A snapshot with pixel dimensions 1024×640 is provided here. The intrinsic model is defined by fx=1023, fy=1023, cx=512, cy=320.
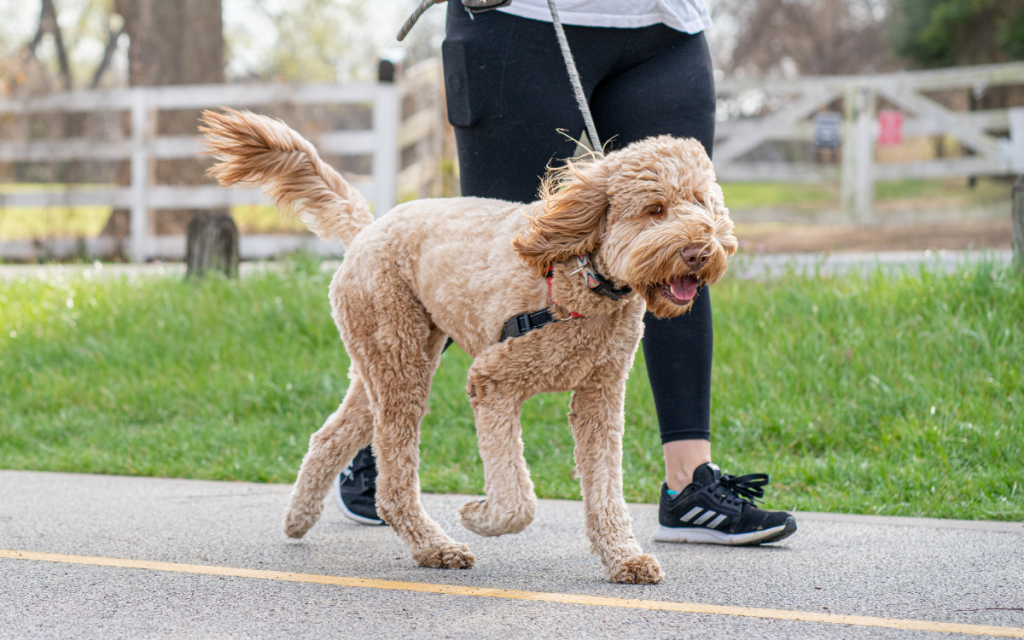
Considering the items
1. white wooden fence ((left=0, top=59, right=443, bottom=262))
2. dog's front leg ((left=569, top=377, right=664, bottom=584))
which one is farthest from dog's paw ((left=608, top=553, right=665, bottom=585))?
white wooden fence ((left=0, top=59, right=443, bottom=262))

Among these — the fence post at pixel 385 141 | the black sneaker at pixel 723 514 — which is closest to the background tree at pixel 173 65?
the fence post at pixel 385 141

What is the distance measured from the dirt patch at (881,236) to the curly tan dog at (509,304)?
286 inches

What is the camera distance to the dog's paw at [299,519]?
3.26 metres

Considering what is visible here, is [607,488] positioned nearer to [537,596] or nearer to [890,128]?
[537,596]

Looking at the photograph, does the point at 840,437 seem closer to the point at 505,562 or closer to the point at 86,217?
the point at 505,562

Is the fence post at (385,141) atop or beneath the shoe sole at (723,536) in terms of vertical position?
atop

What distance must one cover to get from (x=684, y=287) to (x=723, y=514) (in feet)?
3.29

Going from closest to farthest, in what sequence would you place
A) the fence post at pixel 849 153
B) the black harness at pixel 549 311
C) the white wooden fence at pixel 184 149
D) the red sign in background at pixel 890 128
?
the black harness at pixel 549 311 → the white wooden fence at pixel 184 149 → the fence post at pixel 849 153 → the red sign in background at pixel 890 128

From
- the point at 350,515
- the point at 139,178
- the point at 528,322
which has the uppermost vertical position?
the point at 139,178

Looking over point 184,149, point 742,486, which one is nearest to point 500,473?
point 742,486

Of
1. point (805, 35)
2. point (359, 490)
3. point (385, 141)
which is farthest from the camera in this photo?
point (805, 35)

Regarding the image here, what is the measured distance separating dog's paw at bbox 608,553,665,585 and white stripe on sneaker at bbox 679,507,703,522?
0.42 m

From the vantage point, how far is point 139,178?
37.6 ft

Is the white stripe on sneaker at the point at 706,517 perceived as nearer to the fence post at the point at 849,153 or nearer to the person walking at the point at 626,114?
the person walking at the point at 626,114
